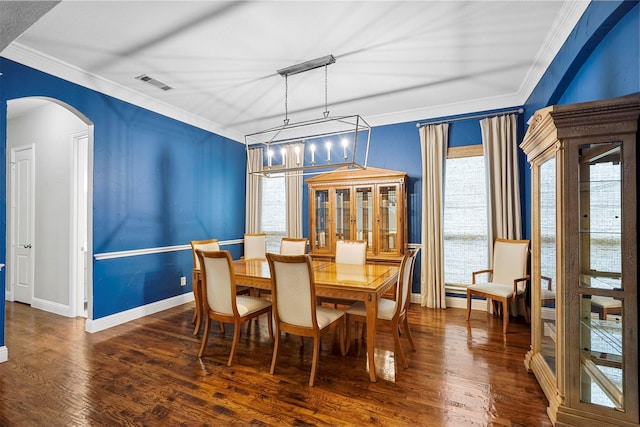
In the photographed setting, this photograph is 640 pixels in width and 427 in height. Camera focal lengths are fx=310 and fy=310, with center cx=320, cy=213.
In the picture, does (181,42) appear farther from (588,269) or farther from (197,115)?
(588,269)

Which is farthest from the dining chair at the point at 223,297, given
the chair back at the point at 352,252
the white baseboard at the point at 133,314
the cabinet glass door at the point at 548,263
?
the cabinet glass door at the point at 548,263

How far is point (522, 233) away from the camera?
379 cm

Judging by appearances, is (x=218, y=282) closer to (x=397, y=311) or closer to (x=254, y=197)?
(x=397, y=311)

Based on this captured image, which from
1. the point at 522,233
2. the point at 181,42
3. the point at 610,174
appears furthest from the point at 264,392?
the point at 522,233

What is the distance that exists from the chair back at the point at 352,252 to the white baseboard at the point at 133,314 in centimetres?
233

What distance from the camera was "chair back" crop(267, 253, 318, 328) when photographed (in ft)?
7.31

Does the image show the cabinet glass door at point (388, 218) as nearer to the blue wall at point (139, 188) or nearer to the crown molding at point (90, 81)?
the blue wall at point (139, 188)

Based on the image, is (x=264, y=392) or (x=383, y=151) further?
(x=383, y=151)

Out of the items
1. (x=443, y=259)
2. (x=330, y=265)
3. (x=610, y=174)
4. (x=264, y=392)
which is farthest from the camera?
(x=443, y=259)

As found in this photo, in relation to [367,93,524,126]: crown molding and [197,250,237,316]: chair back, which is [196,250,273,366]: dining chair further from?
[367,93,524,126]: crown molding

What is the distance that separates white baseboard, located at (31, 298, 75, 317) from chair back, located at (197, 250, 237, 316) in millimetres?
2371

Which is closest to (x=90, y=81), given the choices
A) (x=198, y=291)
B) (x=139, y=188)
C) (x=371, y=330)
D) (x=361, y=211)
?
(x=139, y=188)

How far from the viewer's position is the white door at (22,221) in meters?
4.25

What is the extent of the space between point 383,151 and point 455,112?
1.07 meters
